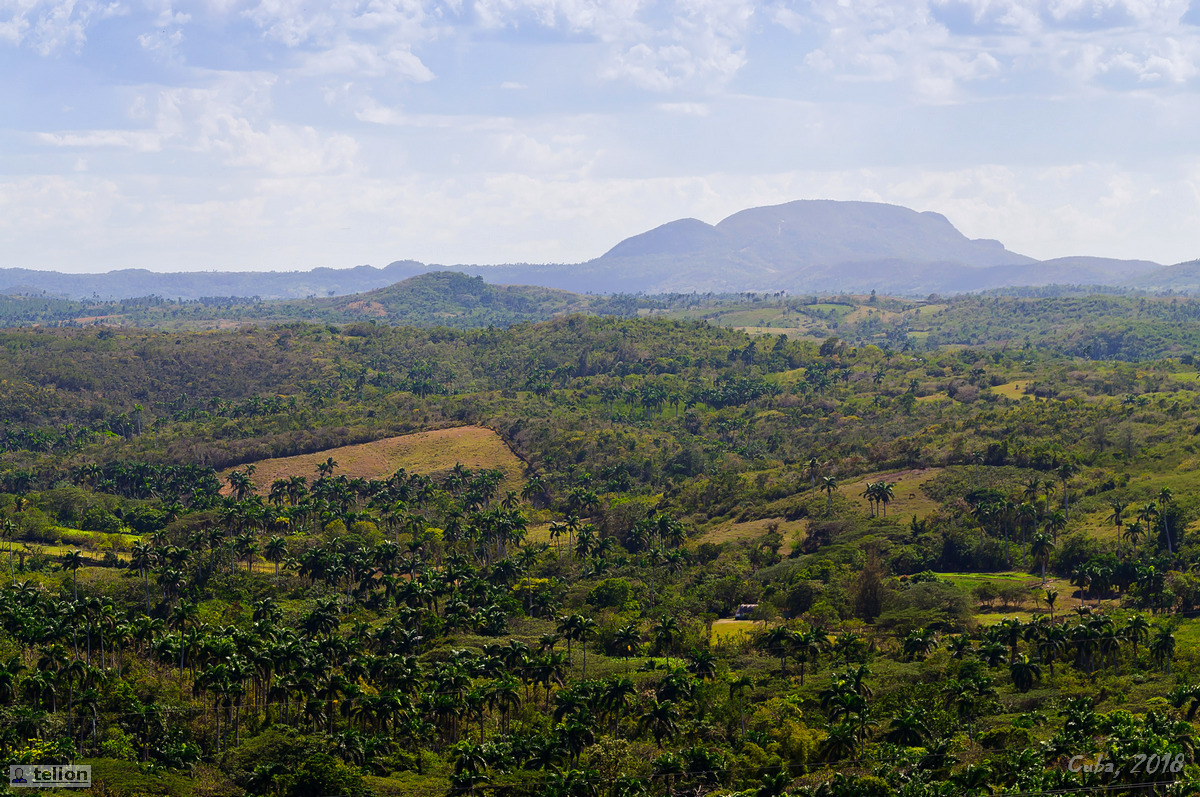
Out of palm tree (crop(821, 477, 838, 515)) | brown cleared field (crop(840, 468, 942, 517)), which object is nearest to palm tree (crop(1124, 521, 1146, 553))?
brown cleared field (crop(840, 468, 942, 517))

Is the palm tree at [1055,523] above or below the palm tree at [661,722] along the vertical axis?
above

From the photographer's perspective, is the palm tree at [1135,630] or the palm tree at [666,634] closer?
the palm tree at [1135,630]

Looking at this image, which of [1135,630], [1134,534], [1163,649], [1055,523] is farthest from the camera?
[1055,523]

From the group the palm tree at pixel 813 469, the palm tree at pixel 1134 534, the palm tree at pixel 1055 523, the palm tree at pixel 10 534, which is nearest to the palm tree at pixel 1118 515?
the palm tree at pixel 1134 534

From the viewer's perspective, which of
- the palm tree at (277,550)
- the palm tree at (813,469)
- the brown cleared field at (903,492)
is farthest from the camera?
the palm tree at (813,469)

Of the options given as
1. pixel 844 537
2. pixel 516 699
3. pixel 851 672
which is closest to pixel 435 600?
pixel 516 699

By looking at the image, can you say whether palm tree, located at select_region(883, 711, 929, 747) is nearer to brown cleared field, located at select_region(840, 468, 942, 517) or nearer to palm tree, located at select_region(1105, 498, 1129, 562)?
palm tree, located at select_region(1105, 498, 1129, 562)

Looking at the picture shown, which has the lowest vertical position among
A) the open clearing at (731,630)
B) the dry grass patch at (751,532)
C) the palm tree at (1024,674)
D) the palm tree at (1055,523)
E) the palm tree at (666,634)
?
the open clearing at (731,630)

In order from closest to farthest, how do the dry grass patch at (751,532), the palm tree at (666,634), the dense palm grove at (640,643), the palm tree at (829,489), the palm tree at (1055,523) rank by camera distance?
1. the dense palm grove at (640,643)
2. the palm tree at (666,634)
3. the palm tree at (1055,523)
4. the dry grass patch at (751,532)
5. the palm tree at (829,489)

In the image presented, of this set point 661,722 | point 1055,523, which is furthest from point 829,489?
point 661,722

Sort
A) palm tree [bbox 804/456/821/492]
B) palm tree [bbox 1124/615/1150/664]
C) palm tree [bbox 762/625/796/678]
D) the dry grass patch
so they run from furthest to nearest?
palm tree [bbox 804/456/821/492] → the dry grass patch → palm tree [bbox 762/625/796/678] → palm tree [bbox 1124/615/1150/664]

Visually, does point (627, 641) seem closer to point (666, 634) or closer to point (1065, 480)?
point (666, 634)

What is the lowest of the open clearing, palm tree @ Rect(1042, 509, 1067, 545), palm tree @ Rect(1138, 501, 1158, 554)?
the open clearing

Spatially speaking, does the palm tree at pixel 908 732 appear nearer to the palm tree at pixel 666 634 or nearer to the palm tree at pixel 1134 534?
the palm tree at pixel 666 634
